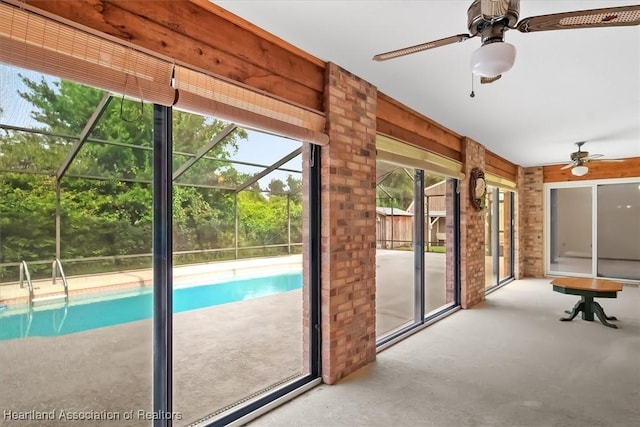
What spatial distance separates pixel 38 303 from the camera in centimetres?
195

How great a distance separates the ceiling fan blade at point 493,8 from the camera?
1.61 meters

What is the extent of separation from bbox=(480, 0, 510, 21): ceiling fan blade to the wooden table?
13.9 feet

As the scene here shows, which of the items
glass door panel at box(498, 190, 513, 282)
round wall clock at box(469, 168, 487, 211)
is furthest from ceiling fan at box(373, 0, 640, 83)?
glass door panel at box(498, 190, 513, 282)

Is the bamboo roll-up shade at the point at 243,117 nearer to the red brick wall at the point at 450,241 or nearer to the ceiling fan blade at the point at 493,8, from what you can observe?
the ceiling fan blade at the point at 493,8

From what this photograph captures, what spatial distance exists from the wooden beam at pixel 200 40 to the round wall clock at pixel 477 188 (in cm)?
349

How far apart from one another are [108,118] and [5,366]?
1451mm

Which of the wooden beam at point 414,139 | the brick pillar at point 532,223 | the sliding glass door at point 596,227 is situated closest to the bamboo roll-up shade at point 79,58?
the wooden beam at point 414,139

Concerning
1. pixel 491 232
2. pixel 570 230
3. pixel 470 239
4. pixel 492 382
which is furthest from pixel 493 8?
pixel 570 230

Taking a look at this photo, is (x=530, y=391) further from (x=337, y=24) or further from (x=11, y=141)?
(x=11, y=141)

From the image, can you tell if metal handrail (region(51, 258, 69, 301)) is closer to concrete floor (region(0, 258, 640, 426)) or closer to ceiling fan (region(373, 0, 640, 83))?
concrete floor (region(0, 258, 640, 426))

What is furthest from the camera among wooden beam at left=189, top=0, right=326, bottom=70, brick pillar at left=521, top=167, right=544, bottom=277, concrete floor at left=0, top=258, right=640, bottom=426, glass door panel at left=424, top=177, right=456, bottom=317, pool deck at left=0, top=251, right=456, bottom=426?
brick pillar at left=521, top=167, right=544, bottom=277

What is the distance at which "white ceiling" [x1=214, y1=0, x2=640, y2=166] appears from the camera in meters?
2.08

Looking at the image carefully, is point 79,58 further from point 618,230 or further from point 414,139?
point 618,230

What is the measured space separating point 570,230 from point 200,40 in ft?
29.4
